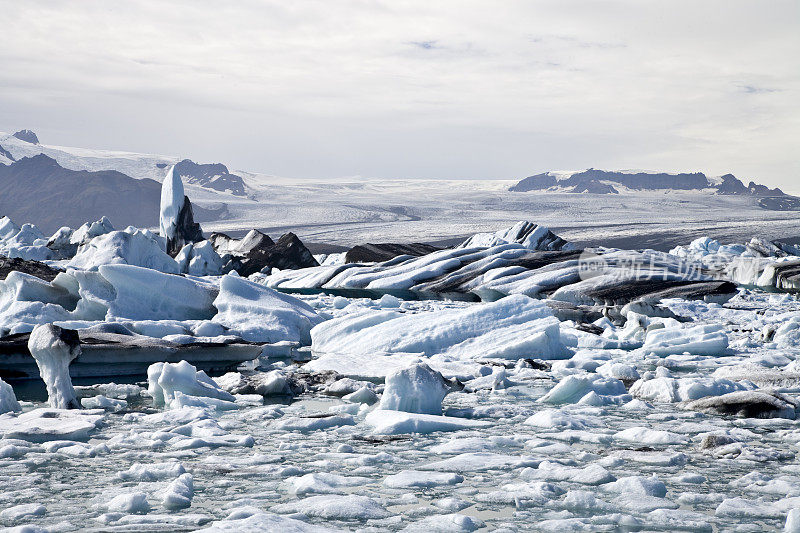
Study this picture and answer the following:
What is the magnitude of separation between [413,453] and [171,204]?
25.3 metres

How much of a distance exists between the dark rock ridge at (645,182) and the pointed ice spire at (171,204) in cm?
8414

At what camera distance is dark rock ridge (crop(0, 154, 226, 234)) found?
92.4 meters

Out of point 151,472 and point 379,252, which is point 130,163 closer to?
point 379,252

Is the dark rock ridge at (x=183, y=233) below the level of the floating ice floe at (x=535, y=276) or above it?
above

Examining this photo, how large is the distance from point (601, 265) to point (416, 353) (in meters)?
11.8

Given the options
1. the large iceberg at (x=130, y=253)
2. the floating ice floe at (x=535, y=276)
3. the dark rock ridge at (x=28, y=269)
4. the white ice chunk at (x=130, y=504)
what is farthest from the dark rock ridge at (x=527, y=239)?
the white ice chunk at (x=130, y=504)

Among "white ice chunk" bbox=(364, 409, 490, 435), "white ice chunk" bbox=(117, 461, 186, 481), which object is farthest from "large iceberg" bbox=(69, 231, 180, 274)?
"white ice chunk" bbox=(117, 461, 186, 481)

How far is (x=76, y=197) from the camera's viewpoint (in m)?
93.4

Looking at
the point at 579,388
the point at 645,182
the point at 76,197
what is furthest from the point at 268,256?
the point at 645,182

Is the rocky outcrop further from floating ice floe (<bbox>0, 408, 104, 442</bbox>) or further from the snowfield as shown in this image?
the snowfield

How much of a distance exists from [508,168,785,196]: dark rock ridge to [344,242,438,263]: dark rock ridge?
83187 mm

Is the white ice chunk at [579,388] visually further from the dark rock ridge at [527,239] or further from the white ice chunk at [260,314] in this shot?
the dark rock ridge at [527,239]

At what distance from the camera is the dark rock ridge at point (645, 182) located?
11038 centimetres

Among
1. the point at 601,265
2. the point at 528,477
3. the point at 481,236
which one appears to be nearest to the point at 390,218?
the point at 481,236
